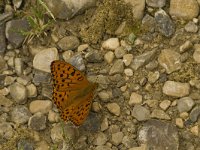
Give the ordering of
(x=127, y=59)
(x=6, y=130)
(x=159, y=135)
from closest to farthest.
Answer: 1. (x=159, y=135)
2. (x=6, y=130)
3. (x=127, y=59)

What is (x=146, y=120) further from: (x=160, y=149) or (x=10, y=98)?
(x=10, y=98)

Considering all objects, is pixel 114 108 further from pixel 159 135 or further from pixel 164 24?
pixel 164 24

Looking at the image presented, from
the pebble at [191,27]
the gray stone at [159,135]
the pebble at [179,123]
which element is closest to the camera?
the gray stone at [159,135]

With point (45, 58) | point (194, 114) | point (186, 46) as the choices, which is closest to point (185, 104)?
point (194, 114)

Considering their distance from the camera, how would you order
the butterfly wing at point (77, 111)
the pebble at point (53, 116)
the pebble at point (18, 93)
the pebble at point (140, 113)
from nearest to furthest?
the butterfly wing at point (77, 111) < the pebble at point (140, 113) < the pebble at point (53, 116) < the pebble at point (18, 93)

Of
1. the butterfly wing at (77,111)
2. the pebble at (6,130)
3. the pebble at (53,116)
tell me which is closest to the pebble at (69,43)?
the pebble at (53,116)

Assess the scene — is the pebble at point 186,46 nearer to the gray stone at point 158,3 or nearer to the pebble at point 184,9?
the pebble at point 184,9

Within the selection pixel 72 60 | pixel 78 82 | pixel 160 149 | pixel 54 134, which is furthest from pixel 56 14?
pixel 160 149
